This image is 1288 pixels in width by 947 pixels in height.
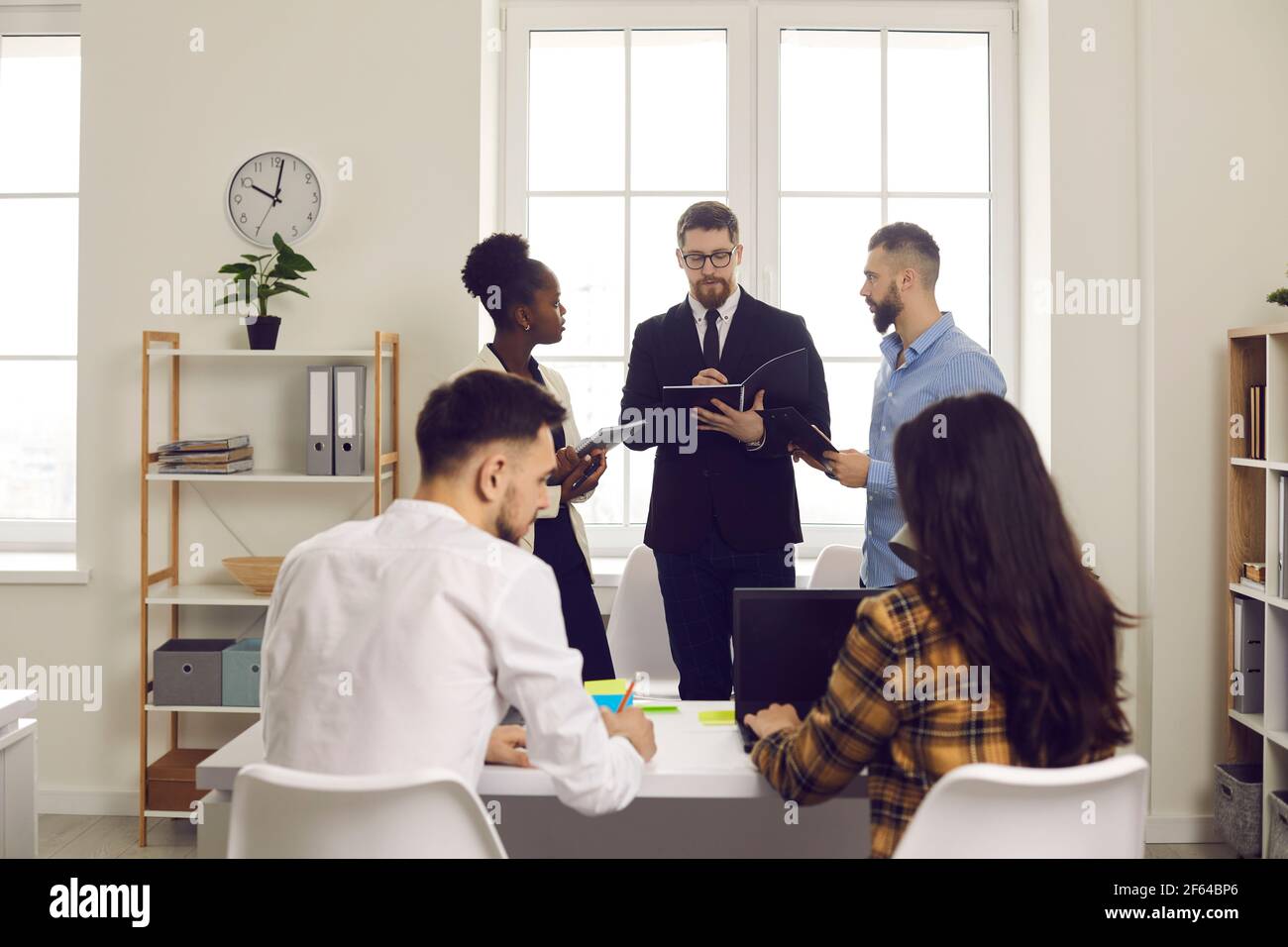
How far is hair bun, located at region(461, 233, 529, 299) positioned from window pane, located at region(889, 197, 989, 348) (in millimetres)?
1553

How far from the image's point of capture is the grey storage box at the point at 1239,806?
3256 millimetres

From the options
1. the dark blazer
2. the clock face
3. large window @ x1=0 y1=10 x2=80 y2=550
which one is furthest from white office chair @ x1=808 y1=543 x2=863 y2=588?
large window @ x1=0 y1=10 x2=80 y2=550

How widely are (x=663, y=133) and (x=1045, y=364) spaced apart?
1.55m

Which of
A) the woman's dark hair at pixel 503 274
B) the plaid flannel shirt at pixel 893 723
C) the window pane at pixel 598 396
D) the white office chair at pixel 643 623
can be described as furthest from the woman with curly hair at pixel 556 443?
the plaid flannel shirt at pixel 893 723

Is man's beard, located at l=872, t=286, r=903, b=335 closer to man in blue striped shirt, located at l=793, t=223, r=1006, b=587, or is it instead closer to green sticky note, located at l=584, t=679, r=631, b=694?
man in blue striped shirt, located at l=793, t=223, r=1006, b=587

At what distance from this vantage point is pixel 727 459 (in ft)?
9.39

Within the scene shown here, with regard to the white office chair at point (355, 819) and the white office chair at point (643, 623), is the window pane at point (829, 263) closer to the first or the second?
the white office chair at point (643, 623)

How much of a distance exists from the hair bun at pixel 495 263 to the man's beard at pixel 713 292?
0.48 meters

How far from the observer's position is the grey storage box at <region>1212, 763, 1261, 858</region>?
3256 mm

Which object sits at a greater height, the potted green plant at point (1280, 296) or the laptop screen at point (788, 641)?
the potted green plant at point (1280, 296)

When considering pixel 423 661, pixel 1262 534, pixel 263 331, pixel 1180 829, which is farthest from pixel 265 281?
pixel 1180 829

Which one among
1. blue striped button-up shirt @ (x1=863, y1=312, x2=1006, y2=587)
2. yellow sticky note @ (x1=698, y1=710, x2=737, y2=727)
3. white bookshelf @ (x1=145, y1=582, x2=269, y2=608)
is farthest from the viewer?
white bookshelf @ (x1=145, y1=582, x2=269, y2=608)

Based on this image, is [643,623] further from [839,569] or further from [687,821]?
[687,821]

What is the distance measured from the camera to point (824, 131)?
156 inches
